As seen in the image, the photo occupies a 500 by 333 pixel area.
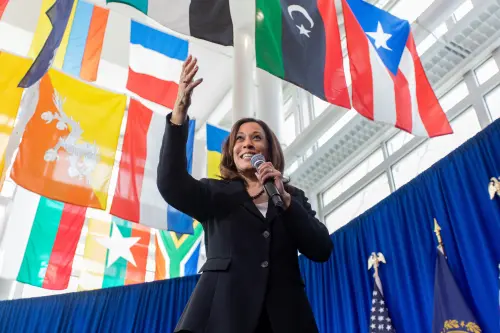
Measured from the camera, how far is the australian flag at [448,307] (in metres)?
2.53

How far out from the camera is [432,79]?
5219 millimetres

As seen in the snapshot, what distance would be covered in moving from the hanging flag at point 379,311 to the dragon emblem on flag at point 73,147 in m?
2.37

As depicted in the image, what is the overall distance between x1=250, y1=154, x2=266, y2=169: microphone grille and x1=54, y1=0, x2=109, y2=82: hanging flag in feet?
10.7

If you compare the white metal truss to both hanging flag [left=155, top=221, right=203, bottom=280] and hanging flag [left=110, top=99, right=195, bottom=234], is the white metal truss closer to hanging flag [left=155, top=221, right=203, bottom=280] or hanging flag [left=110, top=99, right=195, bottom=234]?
hanging flag [left=155, top=221, right=203, bottom=280]

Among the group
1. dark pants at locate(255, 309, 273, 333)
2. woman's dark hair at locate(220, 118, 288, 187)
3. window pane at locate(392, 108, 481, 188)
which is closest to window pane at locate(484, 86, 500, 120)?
window pane at locate(392, 108, 481, 188)

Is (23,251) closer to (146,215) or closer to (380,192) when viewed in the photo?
(146,215)

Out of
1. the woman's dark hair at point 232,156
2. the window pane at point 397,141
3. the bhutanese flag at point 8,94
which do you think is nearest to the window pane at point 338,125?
the window pane at point 397,141

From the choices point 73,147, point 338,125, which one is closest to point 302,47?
point 73,147

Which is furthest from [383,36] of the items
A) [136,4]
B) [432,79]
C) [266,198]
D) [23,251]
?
[23,251]

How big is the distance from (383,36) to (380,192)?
88.2 inches

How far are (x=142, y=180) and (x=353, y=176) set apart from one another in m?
3.04

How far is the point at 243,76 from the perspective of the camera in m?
5.75

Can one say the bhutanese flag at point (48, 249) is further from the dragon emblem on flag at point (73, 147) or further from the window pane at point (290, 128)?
the window pane at point (290, 128)

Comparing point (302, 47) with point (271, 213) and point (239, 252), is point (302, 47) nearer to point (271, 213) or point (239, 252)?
point (271, 213)
